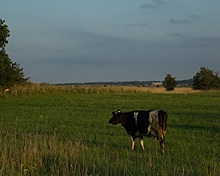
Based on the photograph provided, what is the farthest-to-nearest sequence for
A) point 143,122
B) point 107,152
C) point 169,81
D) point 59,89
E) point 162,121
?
point 169,81
point 59,89
point 143,122
point 162,121
point 107,152

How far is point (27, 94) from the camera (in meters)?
50.0

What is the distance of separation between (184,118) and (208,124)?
323 cm

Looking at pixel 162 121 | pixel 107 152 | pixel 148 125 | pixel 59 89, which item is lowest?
pixel 107 152

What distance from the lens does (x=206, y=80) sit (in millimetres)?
100062

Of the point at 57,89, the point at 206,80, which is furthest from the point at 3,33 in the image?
the point at 206,80

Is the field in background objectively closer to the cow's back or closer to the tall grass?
the tall grass

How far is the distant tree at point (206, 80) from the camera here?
327 feet

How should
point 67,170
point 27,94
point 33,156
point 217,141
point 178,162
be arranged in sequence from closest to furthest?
1. point 67,170
2. point 33,156
3. point 178,162
4. point 217,141
5. point 27,94

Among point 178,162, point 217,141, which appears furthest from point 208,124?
point 178,162

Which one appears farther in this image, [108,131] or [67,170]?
[108,131]

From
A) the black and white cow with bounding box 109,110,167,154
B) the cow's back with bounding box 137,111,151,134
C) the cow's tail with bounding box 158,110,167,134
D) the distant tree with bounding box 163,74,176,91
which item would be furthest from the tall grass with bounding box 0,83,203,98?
the distant tree with bounding box 163,74,176,91

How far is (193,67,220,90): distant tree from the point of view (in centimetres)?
9962

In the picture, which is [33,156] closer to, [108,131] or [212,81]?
[108,131]

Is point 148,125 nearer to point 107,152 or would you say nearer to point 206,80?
point 107,152
